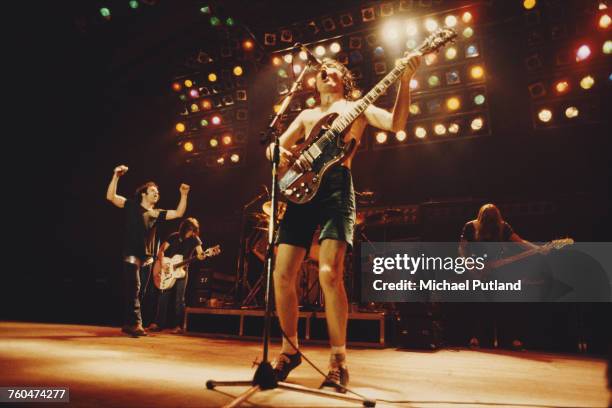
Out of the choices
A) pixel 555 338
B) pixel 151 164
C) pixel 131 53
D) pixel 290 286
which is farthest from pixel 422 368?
pixel 131 53

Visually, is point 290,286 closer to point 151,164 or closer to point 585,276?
point 585,276

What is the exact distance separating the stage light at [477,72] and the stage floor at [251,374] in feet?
16.5

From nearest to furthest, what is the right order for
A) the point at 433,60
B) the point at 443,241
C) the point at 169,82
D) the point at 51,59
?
the point at 443,241
the point at 433,60
the point at 51,59
the point at 169,82

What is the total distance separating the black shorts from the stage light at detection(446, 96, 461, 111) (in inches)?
223

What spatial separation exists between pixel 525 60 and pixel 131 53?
819 centimetres

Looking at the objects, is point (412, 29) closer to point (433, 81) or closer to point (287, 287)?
point (433, 81)

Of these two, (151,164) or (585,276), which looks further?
(151,164)

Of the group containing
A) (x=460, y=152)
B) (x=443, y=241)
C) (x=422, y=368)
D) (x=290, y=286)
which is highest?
(x=460, y=152)

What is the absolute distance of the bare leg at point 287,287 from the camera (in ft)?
7.66

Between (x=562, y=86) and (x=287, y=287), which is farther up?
(x=562, y=86)

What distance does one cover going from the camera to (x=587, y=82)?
6418mm

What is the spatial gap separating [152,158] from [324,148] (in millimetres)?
8041

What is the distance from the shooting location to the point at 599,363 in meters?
3.99

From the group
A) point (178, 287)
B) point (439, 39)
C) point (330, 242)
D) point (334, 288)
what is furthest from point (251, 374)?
point (178, 287)
